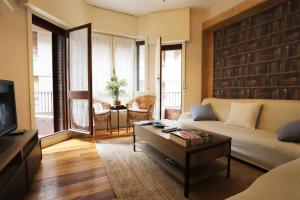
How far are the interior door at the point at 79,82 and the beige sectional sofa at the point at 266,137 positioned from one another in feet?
6.76

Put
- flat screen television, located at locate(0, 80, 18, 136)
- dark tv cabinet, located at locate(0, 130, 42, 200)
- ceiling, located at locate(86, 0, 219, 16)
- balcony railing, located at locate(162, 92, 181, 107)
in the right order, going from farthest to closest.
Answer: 1. balcony railing, located at locate(162, 92, 181, 107)
2. ceiling, located at locate(86, 0, 219, 16)
3. flat screen television, located at locate(0, 80, 18, 136)
4. dark tv cabinet, located at locate(0, 130, 42, 200)

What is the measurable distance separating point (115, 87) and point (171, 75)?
4.98ft

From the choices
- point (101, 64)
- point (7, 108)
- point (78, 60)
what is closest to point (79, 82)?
point (78, 60)

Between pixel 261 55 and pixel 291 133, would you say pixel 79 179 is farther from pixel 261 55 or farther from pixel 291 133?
pixel 261 55

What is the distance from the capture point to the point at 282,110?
240 cm

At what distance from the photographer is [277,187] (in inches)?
36.0

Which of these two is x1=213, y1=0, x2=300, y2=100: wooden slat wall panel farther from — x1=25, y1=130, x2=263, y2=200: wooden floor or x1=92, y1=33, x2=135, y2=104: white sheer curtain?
x1=92, y1=33, x2=135, y2=104: white sheer curtain

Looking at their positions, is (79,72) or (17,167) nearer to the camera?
(17,167)

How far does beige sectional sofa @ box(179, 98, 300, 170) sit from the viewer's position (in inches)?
74.1

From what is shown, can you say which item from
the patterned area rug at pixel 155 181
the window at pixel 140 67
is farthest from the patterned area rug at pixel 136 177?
the window at pixel 140 67

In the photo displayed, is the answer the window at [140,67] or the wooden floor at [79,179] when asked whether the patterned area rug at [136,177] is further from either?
the window at [140,67]

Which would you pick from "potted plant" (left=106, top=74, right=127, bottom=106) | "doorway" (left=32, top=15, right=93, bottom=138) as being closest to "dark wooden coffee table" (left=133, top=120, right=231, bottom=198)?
"doorway" (left=32, top=15, right=93, bottom=138)

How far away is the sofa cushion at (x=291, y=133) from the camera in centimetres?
189

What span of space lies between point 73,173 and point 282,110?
2820 mm
